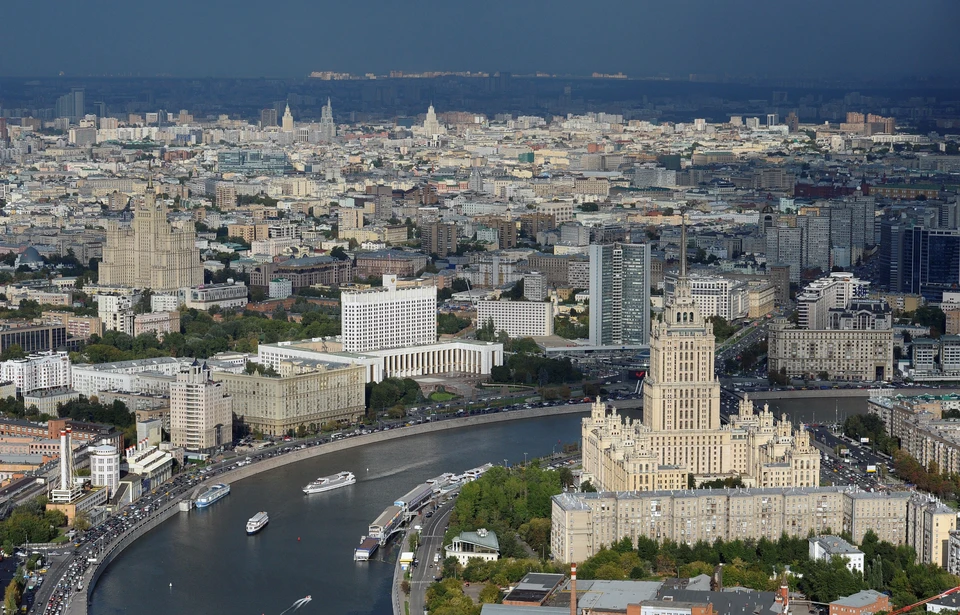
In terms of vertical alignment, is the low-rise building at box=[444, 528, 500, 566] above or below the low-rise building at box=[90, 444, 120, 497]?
below

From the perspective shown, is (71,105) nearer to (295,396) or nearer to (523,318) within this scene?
(523,318)

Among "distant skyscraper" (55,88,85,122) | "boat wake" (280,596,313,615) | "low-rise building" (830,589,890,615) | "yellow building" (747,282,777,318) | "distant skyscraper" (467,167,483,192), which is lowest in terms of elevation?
"boat wake" (280,596,313,615)

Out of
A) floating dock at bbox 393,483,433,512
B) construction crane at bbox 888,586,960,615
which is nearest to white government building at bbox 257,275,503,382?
floating dock at bbox 393,483,433,512

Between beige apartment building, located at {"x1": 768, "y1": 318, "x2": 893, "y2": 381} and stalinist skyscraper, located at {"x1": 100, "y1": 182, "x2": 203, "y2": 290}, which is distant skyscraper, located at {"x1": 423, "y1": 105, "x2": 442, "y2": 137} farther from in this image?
beige apartment building, located at {"x1": 768, "y1": 318, "x2": 893, "y2": 381}

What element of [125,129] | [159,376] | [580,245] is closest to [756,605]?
[159,376]

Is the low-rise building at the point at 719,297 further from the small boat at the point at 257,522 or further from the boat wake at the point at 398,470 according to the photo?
the small boat at the point at 257,522
